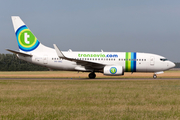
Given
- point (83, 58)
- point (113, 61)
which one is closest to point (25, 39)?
point (83, 58)

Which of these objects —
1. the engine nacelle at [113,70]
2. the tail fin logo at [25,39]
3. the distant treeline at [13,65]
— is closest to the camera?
the engine nacelle at [113,70]

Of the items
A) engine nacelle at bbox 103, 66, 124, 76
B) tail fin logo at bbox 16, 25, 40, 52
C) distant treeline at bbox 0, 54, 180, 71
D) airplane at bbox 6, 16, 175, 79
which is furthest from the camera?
distant treeline at bbox 0, 54, 180, 71

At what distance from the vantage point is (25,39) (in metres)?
34.1

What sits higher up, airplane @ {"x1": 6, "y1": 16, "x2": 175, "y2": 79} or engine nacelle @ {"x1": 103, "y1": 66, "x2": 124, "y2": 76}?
airplane @ {"x1": 6, "y1": 16, "x2": 175, "y2": 79}

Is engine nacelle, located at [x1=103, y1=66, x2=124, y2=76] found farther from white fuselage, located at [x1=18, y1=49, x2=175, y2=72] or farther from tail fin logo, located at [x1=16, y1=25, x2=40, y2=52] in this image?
tail fin logo, located at [x1=16, y1=25, x2=40, y2=52]

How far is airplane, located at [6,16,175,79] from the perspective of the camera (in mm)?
32750

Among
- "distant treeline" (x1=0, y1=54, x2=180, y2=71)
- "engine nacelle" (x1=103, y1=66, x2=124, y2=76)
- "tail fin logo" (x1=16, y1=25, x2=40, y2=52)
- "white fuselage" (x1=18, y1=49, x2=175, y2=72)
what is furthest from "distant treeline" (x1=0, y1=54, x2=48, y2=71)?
"engine nacelle" (x1=103, y1=66, x2=124, y2=76)

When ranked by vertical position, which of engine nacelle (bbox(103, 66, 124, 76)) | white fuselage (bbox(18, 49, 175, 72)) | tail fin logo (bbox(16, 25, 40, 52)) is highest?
tail fin logo (bbox(16, 25, 40, 52))

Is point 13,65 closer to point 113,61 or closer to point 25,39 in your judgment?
point 25,39

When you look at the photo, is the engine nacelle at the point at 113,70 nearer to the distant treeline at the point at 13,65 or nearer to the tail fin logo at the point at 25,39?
the tail fin logo at the point at 25,39

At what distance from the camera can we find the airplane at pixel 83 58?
1289 inches

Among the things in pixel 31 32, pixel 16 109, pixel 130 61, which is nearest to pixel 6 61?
pixel 31 32

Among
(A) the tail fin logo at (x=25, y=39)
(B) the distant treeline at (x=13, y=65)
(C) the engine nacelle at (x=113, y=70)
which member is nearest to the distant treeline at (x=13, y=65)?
(B) the distant treeline at (x=13, y=65)

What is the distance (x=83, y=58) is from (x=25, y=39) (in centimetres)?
820
